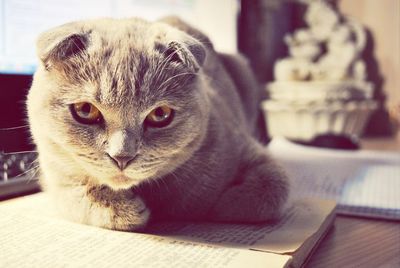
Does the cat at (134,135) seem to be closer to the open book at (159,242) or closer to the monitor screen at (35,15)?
the open book at (159,242)

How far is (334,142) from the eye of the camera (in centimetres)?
156

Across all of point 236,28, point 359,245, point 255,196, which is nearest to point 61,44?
point 255,196

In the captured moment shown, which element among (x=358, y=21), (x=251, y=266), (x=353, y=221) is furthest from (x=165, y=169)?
Result: (x=358, y=21)

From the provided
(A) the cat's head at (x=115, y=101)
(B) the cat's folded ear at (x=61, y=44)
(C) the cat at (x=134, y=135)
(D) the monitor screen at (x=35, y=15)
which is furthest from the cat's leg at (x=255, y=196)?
(D) the monitor screen at (x=35, y=15)

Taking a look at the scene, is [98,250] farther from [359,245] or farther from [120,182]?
[359,245]

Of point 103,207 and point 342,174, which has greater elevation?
point 103,207

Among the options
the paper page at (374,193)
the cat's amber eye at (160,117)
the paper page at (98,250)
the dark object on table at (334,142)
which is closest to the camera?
the paper page at (98,250)

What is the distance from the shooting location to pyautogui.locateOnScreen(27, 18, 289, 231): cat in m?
0.59

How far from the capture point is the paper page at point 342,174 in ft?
2.83

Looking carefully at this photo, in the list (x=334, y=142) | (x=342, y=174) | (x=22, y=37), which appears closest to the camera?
(x=22, y=37)

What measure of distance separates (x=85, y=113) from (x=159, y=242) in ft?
0.68

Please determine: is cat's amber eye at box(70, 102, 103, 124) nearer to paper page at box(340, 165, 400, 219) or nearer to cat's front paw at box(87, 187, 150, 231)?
cat's front paw at box(87, 187, 150, 231)

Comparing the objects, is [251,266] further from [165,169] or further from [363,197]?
[363,197]

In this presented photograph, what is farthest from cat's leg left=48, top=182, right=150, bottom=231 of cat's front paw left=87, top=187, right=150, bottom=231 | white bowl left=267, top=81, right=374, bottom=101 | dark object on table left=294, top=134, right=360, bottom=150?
white bowl left=267, top=81, right=374, bottom=101
